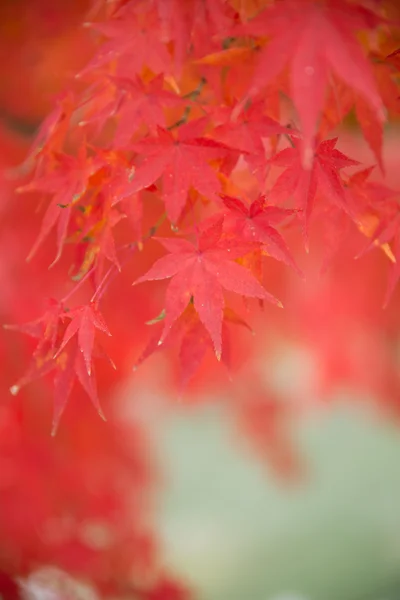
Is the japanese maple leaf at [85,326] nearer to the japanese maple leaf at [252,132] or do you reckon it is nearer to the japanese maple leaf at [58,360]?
the japanese maple leaf at [58,360]

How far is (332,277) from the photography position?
6.16 ft

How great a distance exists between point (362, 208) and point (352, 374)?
154 centimetres

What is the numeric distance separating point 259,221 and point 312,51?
0.21m

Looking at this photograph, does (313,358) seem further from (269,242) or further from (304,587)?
(269,242)

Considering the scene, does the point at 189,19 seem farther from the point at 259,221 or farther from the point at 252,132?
the point at 259,221

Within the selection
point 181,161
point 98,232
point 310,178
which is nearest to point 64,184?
point 98,232

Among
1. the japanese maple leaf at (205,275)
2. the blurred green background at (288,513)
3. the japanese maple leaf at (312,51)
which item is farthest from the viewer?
the blurred green background at (288,513)

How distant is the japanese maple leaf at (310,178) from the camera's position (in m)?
0.59

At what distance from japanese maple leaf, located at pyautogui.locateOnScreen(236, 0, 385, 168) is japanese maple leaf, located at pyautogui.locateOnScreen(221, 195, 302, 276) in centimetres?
14

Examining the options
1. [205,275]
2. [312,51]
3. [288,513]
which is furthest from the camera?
[288,513]

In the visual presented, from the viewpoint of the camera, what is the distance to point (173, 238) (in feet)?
2.02

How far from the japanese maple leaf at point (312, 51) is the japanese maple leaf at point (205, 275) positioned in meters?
0.16

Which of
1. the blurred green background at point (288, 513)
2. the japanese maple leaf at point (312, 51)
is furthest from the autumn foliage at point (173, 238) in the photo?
the blurred green background at point (288, 513)

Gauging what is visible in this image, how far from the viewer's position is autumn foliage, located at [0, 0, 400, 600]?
1.95ft
